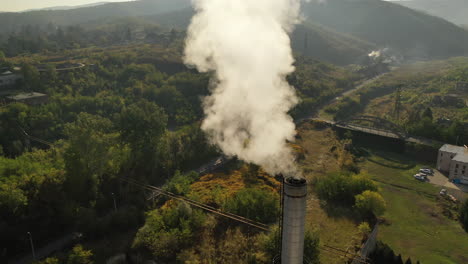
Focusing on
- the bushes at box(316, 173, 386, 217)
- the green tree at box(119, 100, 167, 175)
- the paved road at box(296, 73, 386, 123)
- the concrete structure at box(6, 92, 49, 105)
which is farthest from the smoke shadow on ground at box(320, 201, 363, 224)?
the concrete structure at box(6, 92, 49, 105)

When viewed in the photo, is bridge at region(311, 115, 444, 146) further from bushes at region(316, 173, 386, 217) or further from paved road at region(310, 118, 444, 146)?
bushes at region(316, 173, 386, 217)

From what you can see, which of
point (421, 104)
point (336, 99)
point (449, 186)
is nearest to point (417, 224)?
point (449, 186)

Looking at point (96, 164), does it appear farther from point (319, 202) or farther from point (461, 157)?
point (461, 157)

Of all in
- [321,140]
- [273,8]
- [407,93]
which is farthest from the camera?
[407,93]

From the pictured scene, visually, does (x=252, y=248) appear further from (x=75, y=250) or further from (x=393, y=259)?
(x=75, y=250)

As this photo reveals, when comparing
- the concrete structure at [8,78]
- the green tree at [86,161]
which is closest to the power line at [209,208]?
the green tree at [86,161]

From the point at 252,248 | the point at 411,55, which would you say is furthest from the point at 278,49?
the point at 411,55
